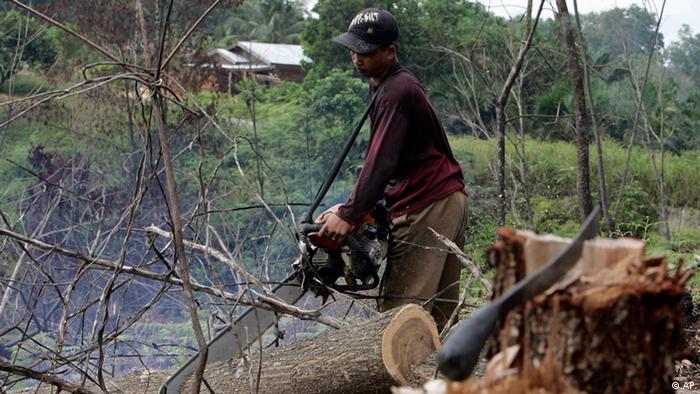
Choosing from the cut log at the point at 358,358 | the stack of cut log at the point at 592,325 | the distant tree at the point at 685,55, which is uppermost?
the distant tree at the point at 685,55

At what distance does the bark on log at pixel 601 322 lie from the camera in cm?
158

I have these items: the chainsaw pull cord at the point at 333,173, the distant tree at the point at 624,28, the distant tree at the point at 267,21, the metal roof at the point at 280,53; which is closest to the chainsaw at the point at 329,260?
the chainsaw pull cord at the point at 333,173

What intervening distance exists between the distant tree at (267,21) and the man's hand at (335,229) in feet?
101

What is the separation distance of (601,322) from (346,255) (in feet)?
8.80

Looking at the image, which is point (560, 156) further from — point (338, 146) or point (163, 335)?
point (163, 335)

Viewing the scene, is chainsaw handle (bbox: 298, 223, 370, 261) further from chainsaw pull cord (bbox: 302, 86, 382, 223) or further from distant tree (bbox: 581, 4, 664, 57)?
distant tree (bbox: 581, 4, 664, 57)

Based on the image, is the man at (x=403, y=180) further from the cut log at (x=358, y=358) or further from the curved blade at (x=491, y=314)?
the curved blade at (x=491, y=314)

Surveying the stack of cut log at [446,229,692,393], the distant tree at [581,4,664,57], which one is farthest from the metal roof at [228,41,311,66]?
the stack of cut log at [446,229,692,393]

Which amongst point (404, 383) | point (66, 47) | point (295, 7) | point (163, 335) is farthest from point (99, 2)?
point (295, 7)

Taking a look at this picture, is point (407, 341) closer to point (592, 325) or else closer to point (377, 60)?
point (377, 60)

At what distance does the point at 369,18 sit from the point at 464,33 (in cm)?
1499

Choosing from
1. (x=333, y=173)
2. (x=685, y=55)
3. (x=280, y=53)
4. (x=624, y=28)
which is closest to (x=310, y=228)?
(x=333, y=173)

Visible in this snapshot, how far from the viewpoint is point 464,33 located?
1878cm

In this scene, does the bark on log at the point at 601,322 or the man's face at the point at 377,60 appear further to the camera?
the man's face at the point at 377,60
